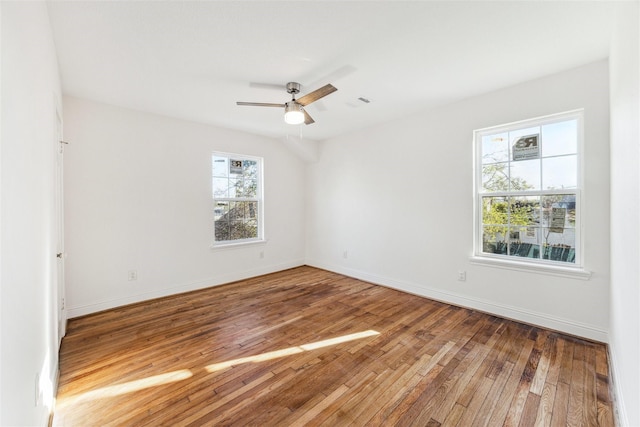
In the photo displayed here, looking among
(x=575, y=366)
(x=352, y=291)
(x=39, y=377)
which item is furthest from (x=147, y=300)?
(x=575, y=366)

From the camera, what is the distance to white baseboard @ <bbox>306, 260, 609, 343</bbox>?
8.39 ft

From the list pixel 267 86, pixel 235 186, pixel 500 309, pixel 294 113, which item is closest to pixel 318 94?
pixel 294 113

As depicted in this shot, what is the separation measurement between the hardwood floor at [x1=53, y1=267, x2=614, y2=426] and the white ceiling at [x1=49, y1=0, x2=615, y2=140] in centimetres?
252

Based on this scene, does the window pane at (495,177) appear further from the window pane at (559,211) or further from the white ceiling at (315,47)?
the white ceiling at (315,47)

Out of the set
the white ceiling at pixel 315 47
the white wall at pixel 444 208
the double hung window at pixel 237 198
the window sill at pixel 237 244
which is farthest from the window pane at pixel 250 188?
the white ceiling at pixel 315 47

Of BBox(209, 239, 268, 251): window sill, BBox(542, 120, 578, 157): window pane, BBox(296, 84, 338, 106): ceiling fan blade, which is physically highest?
BBox(296, 84, 338, 106): ceiling fan blade

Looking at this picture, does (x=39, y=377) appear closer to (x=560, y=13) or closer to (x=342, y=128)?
(x=560, y=13)

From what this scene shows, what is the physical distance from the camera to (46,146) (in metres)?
1.79

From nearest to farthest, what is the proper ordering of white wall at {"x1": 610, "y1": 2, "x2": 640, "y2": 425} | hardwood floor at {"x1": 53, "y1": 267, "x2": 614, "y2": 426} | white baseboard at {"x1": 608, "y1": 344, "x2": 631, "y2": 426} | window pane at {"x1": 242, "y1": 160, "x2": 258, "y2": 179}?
white wall at {"x1": 610, "y1": 2, "x2": 640, "y2": 425} → white baseboard at {"x1": 608, "y1": 344, "x2": 631, "y2": 426} → hardwood floor at {"x1": 53, "y1": 267, "x2": 614, "y2": 426} → window pane at {"x1": 242, "y1": 160, "x2": 258, "y2": 179}

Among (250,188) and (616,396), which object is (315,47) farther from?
(616,396)

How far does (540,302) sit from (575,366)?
78 cm

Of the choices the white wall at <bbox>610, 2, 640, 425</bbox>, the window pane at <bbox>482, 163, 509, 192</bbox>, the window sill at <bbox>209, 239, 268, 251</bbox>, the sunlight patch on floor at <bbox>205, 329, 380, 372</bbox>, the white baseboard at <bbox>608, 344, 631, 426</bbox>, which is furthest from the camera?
the window sill at <bbox>209, 239, 268, 251</bbox>

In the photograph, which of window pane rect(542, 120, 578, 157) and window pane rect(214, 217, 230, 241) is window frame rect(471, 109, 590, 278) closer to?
window pane rect(542, 120, 578, 157)

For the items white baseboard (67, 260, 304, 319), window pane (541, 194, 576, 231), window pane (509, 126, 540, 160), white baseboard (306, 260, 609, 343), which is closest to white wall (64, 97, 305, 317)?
white baseboard (67, 260, 304, 319)
